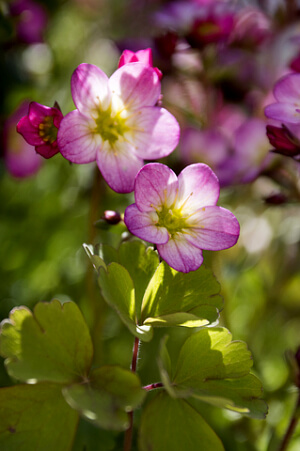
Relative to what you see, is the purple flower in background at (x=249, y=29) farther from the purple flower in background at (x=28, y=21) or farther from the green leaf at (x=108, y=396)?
the green leaf at (x=108, y=396)

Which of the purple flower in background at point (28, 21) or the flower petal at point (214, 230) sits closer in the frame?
the flower petal at point (214, 230)

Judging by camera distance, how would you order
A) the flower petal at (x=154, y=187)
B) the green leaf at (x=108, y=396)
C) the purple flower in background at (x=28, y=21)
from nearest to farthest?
the green leaf at (x=108, y=396), the flower petal at (x=154, y=187), the purple flower in background at (x=28, y=21)

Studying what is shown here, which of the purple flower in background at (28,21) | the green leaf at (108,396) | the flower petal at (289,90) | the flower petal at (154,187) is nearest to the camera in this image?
the green leaf at (108,396)

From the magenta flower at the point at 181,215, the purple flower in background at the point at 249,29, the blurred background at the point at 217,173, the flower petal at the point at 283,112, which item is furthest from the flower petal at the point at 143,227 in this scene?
the purple flower in background at the point at 249,29

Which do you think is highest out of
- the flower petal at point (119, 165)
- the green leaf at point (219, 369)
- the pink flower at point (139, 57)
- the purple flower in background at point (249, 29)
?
the pink flower at point (139, 57)

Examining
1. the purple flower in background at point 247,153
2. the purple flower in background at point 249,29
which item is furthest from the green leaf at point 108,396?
the purple flower in background at point 249,29

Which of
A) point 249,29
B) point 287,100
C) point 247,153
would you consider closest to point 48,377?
point 287,100

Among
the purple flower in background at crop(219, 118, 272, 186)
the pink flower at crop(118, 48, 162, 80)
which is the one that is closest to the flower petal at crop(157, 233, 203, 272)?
the pink flower at crop(118, 48, 162, 80)

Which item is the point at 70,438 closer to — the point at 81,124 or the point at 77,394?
the point at 77,394

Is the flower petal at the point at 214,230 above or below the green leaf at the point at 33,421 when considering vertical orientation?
above

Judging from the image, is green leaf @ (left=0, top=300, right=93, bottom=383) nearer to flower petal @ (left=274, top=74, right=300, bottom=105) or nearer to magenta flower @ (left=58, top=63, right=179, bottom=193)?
magenta flower @ (left=58, top=63, right=179, bottom=193)
